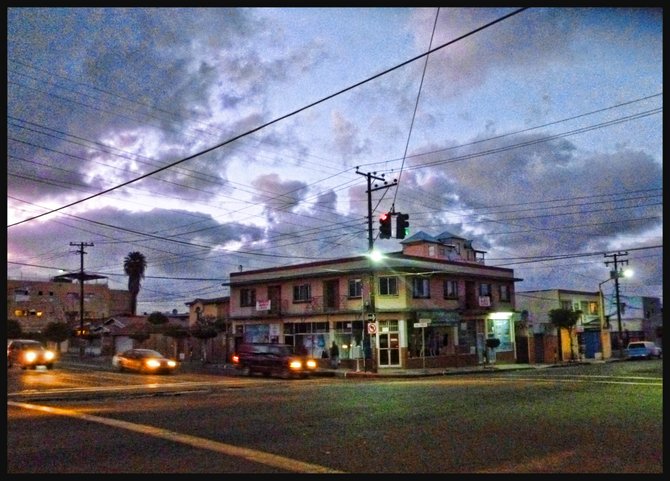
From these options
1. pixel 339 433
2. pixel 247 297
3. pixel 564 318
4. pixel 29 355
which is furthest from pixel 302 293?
pixel 339 433

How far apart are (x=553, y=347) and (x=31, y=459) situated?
47.3m

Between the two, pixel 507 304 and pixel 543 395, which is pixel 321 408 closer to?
pixel 543 395

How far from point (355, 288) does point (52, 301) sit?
66.8 metres

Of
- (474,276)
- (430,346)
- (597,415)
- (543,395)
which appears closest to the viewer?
(597,415)

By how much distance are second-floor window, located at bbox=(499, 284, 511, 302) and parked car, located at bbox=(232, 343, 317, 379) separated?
19.6m

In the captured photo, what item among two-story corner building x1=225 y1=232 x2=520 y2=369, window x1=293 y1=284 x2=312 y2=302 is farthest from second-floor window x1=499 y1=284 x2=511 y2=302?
window x1=293 y1=284 x2=312 y2=302

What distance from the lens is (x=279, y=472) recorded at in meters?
8.59

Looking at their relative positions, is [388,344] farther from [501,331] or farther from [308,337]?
[501,331]

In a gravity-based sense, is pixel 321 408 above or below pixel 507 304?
below

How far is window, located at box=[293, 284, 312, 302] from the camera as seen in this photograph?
148 ft

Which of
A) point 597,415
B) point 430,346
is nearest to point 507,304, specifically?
point 430,346

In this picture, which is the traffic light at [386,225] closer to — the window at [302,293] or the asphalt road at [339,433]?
the asphalt road at [339,433]

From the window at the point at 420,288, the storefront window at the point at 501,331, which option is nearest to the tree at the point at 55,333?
the window at the point at 420,288

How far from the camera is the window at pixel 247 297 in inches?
1919
